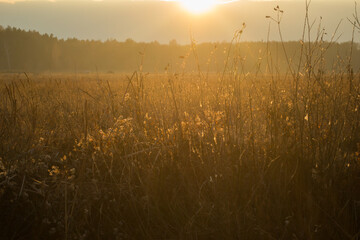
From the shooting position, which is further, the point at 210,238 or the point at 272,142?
the point at 272,142

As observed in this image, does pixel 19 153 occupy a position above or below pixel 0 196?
above

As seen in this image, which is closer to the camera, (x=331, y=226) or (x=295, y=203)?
(x=331, y=226)

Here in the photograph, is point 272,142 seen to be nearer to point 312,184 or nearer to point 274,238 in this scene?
point 312,184

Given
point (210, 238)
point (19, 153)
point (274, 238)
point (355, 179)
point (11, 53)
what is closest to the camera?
point (274, 238)

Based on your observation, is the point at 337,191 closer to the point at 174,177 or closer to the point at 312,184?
the point at 312,184

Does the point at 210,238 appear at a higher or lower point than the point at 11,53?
lower

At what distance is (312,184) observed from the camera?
4.93 feet

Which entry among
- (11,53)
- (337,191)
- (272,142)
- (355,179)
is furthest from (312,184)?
(11,53)

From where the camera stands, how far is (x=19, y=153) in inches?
74.2

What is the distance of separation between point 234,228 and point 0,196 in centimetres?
131

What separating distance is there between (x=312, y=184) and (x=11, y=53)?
54191 mm

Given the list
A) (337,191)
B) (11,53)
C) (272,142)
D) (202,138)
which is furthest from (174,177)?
(11,53)

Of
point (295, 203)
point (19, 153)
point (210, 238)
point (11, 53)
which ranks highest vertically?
point (11, 53)

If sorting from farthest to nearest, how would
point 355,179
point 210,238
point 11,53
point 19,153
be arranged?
1. point 11,53
2. point 19,153
3. point 355,179
4. point 210,238
